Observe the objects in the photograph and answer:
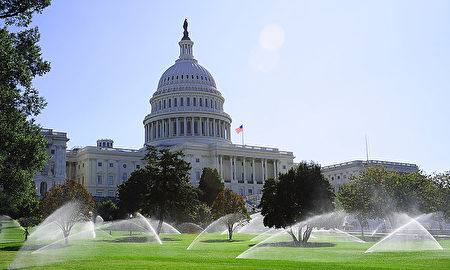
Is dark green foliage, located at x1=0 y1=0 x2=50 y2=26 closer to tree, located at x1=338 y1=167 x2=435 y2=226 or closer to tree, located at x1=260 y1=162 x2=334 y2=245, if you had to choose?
tree, located at x1=260 y1=162 x2=334 y2=245

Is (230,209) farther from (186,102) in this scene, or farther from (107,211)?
(186,102)

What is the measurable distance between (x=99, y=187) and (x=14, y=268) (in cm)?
10612

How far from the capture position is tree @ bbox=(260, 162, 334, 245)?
46.1 metres

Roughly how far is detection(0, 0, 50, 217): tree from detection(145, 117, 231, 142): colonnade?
112 m

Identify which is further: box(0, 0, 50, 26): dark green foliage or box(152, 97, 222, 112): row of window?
box(152, 97, 222, 112): row of window

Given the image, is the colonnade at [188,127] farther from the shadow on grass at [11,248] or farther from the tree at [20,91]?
the tree at [20,91]

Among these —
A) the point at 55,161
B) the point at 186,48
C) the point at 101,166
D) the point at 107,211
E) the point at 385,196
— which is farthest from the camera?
the point at 186,48

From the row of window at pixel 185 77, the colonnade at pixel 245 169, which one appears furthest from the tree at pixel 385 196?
the row of window at pixel 185 77

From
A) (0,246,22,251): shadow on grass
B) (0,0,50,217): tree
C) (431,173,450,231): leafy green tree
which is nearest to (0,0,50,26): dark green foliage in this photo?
(0,0,50,217): tree

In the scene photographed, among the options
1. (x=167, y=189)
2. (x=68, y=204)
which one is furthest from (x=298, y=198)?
(x=68, y=204)

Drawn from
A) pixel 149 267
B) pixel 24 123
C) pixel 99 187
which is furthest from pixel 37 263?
pixel 99 187

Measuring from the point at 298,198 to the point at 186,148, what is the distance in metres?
79.9

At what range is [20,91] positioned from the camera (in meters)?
29.2

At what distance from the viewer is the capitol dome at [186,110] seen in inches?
5684
